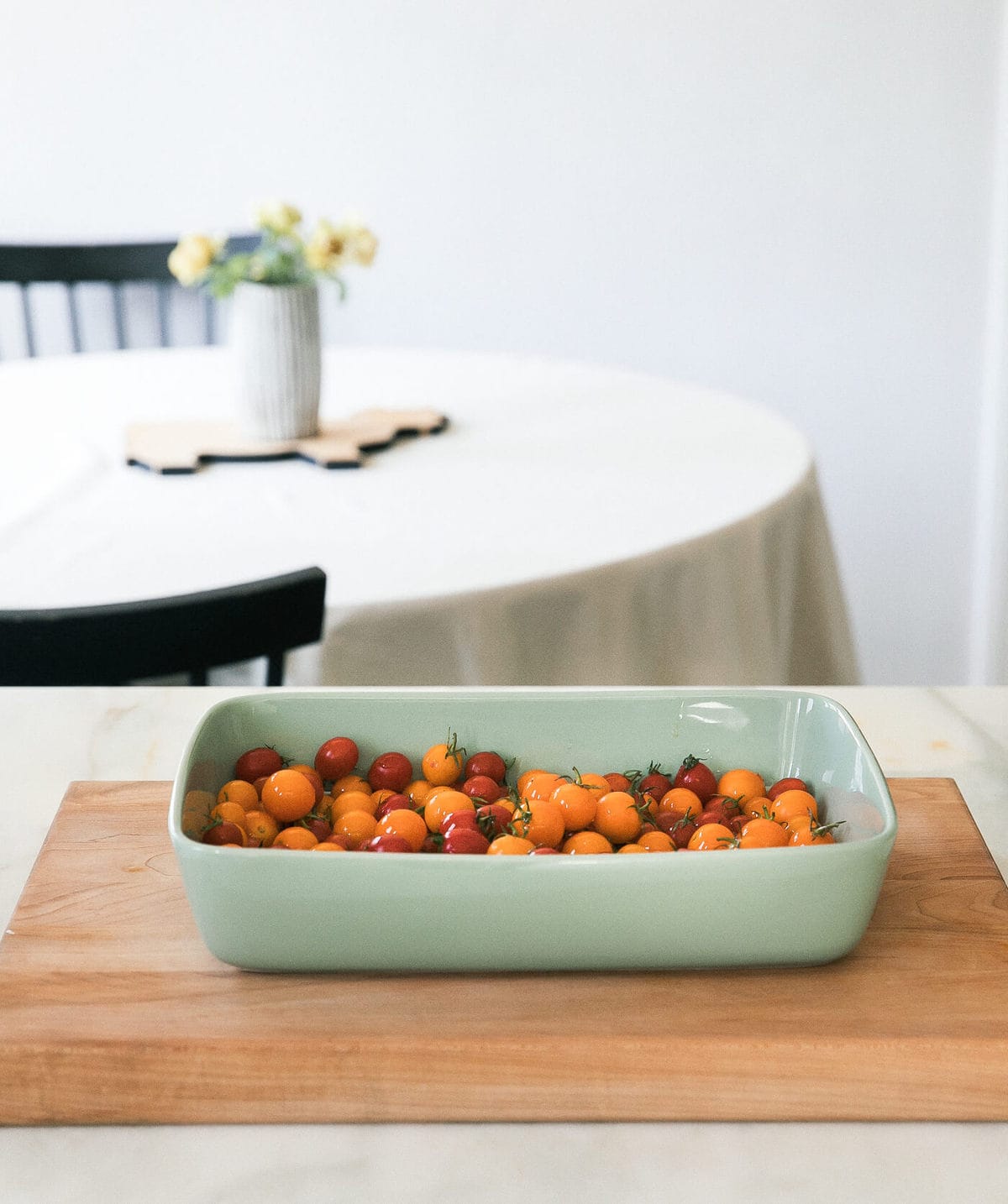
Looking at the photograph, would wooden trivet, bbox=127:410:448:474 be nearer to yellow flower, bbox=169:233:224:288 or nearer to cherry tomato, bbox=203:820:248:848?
yellow flower, bbox=169:233:224:288

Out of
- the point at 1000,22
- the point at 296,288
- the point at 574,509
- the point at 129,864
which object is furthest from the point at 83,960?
the point at 1000,22

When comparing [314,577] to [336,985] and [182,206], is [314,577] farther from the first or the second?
[182,206]

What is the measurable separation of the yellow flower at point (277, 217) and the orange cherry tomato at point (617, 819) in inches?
48.0

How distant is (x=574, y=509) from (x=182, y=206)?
1.91m

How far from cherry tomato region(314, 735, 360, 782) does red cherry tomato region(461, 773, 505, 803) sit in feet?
0.21

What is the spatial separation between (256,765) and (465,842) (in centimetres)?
14

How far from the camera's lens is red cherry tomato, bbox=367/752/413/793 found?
0.68 m

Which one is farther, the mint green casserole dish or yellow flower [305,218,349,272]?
yellow flower [305,218,349,272]

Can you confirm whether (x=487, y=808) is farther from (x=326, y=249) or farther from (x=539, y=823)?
(x=326, y=249)

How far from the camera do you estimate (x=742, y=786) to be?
66 centimetres

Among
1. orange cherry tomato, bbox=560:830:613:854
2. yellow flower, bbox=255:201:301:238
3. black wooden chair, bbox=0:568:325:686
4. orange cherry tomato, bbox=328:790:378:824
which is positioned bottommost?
black wooden chair, bbox=0:568:325:686

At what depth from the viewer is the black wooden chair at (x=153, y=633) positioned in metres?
1.00

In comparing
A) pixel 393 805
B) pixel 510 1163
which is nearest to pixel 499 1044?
pixel 510 1163

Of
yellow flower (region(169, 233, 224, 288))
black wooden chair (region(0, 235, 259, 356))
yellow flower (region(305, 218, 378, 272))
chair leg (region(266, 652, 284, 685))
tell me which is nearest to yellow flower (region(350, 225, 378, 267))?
yellow flower (region(305, 218, 378, 272))
